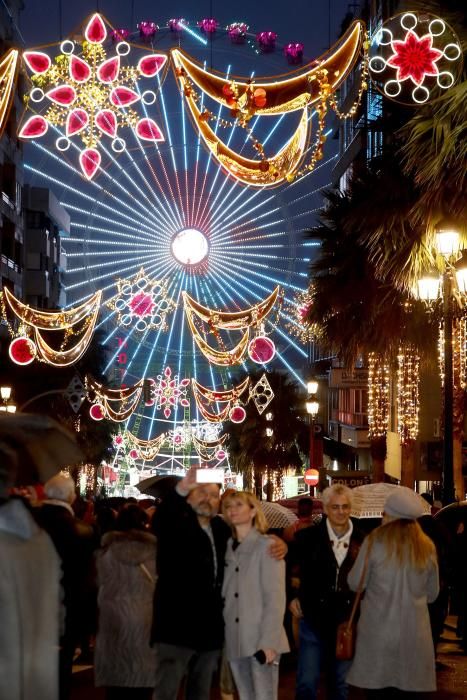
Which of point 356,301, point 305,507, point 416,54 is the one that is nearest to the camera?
point 305,507

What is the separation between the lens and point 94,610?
8.45m

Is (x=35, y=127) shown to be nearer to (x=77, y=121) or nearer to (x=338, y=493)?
(x=77, y=121)

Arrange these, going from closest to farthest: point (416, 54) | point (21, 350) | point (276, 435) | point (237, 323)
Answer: point (416, 54), point (237, 323), point (21, 350), point (276, 435)

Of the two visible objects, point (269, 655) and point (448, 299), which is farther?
point (448, 299)

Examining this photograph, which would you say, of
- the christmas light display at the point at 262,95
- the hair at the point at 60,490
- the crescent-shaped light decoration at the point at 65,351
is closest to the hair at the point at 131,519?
the hair at the point at 60,490

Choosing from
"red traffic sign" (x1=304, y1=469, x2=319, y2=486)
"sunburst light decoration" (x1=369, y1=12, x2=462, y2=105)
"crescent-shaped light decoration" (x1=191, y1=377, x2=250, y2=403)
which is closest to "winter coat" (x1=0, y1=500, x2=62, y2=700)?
"sunburst light decoration" (x1=369, y1=12, x2=462, y2=105)

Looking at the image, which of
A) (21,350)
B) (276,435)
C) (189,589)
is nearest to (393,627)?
(189,589)

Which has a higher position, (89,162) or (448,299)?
(89,162)

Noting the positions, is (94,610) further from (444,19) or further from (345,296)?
(345,296)

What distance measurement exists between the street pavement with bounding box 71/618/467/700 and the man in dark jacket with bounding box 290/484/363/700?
2.20 metres

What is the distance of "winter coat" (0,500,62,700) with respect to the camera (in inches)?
175

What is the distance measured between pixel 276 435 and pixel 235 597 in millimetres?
52608

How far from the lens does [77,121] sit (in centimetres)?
1565

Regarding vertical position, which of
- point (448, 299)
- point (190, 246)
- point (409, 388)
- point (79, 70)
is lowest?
point (448, 299)
